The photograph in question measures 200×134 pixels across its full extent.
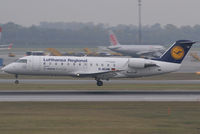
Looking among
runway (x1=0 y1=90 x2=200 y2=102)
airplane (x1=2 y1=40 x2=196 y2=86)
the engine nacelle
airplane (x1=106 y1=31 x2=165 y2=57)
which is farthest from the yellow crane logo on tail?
airplane (x1=106 y1=31 x2=165 y2=57)

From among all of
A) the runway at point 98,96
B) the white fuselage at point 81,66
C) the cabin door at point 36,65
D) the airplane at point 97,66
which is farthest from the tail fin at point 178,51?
the cabin door at point 36,65

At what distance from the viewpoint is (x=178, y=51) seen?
4450 centimetres

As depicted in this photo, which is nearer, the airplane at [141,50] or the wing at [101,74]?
the wing at [101,74]

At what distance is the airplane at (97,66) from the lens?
141ft

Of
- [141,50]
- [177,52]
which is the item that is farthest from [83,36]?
[177,52]

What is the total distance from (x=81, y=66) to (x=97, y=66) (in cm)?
175

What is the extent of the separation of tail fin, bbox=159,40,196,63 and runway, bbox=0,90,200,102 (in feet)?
20.7

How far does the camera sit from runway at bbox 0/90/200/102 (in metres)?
32.7

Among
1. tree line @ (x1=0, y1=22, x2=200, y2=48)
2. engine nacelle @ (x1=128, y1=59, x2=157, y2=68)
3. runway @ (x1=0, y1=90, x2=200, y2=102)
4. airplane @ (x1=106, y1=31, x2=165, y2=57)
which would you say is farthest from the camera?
tree line @ (x1=0, y1=22, x2=200, y2=48)
